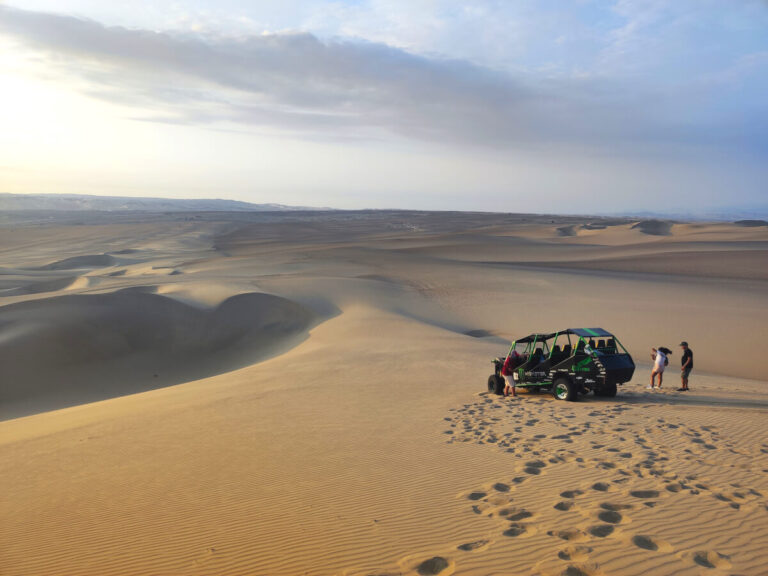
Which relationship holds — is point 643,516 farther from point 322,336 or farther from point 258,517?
point 322,336

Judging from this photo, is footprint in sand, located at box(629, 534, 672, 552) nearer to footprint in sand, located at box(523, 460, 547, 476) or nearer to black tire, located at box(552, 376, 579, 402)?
footprint in sand, located at box(523, 460, 547, 476)

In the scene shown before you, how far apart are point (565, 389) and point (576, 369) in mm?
519

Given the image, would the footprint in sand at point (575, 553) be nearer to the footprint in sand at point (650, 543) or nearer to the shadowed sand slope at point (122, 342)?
the footprint in sand at point (650, 543)

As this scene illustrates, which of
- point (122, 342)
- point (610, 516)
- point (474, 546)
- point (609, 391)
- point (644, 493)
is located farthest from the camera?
point (122, 342)

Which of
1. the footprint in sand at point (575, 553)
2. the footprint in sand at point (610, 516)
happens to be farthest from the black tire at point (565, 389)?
the footprint in sand at point (575, 553)

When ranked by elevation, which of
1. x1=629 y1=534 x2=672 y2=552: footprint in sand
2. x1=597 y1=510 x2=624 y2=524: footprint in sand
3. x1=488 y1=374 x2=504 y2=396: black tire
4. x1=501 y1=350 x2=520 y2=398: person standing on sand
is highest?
x1=629 y1=534 x2=672 y2=552: footprint in sand

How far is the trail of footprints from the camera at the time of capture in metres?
5.64

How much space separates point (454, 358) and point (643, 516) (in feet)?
41.9

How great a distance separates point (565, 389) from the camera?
12.7 metres

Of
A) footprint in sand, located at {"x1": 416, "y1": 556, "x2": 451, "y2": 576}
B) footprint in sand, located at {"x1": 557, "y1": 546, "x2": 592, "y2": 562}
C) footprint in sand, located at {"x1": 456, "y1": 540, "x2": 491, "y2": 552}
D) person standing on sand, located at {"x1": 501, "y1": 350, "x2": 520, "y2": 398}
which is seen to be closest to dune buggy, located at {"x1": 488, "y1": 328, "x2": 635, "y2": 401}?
person standing on sand, located at {"x1": 501, "y1": 350, "x2": 520, "y2": 398}

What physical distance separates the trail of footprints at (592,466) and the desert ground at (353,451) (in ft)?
0.11

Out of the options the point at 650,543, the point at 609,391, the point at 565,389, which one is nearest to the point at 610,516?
the point at 650,543

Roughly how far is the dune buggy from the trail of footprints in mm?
759

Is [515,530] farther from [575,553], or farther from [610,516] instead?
[610,516]
